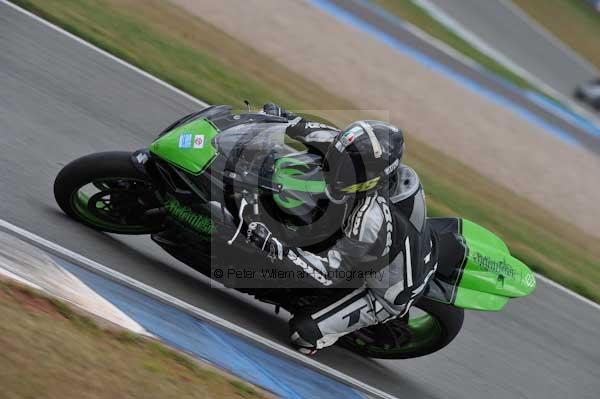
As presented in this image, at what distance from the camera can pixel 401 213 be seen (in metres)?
5.26

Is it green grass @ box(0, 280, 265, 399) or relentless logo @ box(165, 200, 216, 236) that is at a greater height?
relentless logo @ box(165, 200, 216, 236)

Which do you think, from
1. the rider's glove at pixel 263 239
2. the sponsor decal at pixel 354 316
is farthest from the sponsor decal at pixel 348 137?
the sponsor decal at pixel 354 316

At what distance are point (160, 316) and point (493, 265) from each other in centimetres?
232

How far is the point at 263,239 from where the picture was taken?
491 centimetres

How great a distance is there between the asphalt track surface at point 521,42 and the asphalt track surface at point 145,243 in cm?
1499

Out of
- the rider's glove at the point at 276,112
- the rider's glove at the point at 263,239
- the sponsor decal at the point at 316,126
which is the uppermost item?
the sponsor decal at the point at 316,126

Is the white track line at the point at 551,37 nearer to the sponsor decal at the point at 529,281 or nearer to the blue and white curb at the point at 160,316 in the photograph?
the sponsor decal at the point at 529,281

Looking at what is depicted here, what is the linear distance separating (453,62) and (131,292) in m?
13.6

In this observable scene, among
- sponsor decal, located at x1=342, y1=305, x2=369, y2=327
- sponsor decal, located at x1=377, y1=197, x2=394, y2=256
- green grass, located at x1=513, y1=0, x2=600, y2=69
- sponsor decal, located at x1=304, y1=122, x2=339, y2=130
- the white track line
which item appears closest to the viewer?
sponsor decal, located at x1=377, y1=197, x2=394, y2=256

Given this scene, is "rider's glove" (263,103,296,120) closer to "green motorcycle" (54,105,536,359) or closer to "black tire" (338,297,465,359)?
"green motorcycle" (54,105,536,359)

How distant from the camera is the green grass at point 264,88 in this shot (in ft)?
30.5

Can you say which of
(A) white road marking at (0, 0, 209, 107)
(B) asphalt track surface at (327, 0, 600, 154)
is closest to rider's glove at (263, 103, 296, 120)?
(A) white road marking at (0, 0, 209, 107)

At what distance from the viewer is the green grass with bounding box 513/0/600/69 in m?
25.7

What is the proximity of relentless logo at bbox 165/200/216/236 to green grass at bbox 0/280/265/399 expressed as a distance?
856mm
